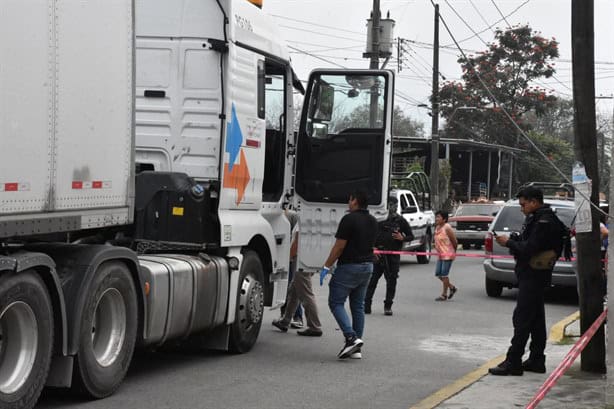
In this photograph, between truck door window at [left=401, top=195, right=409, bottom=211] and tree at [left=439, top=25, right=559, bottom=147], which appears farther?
tree at [left=439, top=25, right=559, bottom=147]

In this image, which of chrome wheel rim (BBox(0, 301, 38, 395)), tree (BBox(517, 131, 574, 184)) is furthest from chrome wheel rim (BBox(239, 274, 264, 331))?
tree (BBox(517, 131, 574, 184))

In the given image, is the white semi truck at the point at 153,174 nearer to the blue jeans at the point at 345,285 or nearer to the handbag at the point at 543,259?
the blue jeans at the point at 345,285

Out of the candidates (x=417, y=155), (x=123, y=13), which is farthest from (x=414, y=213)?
(x=417, y=155)

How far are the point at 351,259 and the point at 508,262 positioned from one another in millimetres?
8220

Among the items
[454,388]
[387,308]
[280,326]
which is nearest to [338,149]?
[280,326]

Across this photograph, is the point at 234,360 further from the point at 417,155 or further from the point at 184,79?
the point at 417,155

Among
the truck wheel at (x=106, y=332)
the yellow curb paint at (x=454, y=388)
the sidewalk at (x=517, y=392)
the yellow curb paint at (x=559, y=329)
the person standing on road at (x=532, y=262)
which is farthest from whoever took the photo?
the yellow curb paint at (x=559, y=329)

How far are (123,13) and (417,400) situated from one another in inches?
160

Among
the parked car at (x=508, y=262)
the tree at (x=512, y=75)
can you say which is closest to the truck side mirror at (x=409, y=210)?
the parked car at (x=508, y=262)

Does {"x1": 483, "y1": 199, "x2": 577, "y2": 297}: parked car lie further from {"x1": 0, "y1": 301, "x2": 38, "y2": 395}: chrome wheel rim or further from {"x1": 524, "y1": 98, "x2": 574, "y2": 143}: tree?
{"x1": 524, "y1": 98, "x2": 574, "y2": 143}: tree

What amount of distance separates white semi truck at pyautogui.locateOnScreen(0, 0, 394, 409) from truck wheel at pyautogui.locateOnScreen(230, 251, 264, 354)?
24mm

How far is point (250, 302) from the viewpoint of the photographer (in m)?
11.4

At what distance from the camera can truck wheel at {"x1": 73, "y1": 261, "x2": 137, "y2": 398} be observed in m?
8.16

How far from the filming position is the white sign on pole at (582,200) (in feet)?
32.1
